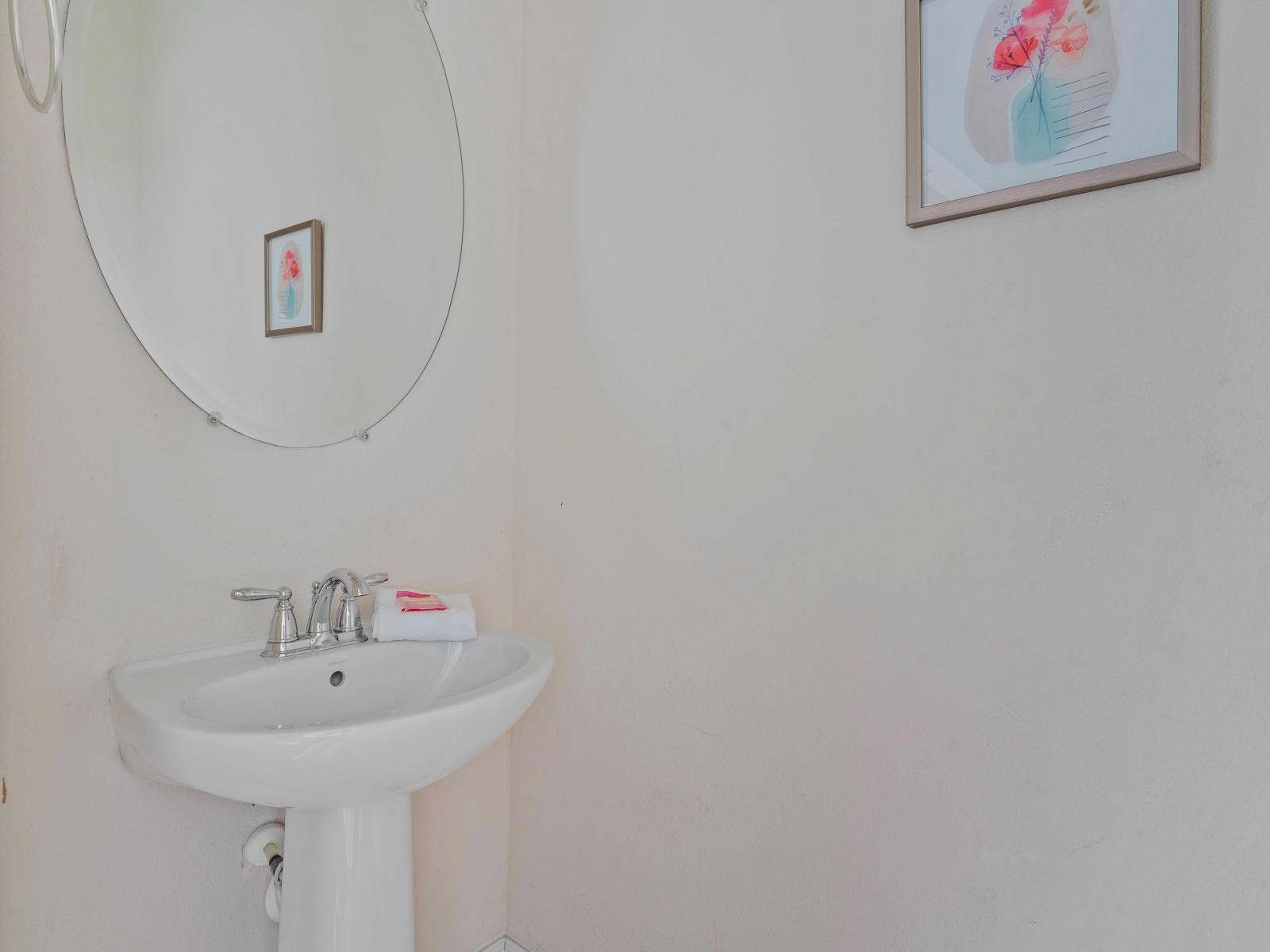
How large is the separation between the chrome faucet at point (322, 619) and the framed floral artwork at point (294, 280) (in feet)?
1.34

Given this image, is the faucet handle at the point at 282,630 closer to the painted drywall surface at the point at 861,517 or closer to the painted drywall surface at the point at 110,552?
the painted drywall surface at the point at 110,552

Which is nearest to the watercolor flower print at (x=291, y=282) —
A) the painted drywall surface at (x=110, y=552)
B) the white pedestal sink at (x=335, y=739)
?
the painted drywall surface at (x=110, y=552)

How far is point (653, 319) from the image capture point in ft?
4.32

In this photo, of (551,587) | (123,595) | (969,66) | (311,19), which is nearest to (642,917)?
(551,587)

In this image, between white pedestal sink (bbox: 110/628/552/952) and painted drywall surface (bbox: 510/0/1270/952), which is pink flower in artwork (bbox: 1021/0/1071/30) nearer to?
painted drywall surface (bbox: 510/0/1270/952)

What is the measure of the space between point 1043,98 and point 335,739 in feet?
3.64

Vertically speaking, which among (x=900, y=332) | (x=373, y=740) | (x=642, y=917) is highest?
(x=900, y=332)

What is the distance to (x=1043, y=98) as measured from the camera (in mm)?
903

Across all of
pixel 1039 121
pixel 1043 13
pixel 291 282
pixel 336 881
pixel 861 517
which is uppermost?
pixel 1043 13

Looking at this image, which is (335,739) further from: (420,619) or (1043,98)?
(1043,98)

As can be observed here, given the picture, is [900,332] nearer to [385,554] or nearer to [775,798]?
[775,798]

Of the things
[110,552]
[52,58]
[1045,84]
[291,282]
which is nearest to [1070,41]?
[1045,84]

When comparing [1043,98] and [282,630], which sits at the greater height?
[1043,98]

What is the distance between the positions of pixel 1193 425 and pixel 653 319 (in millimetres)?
786
